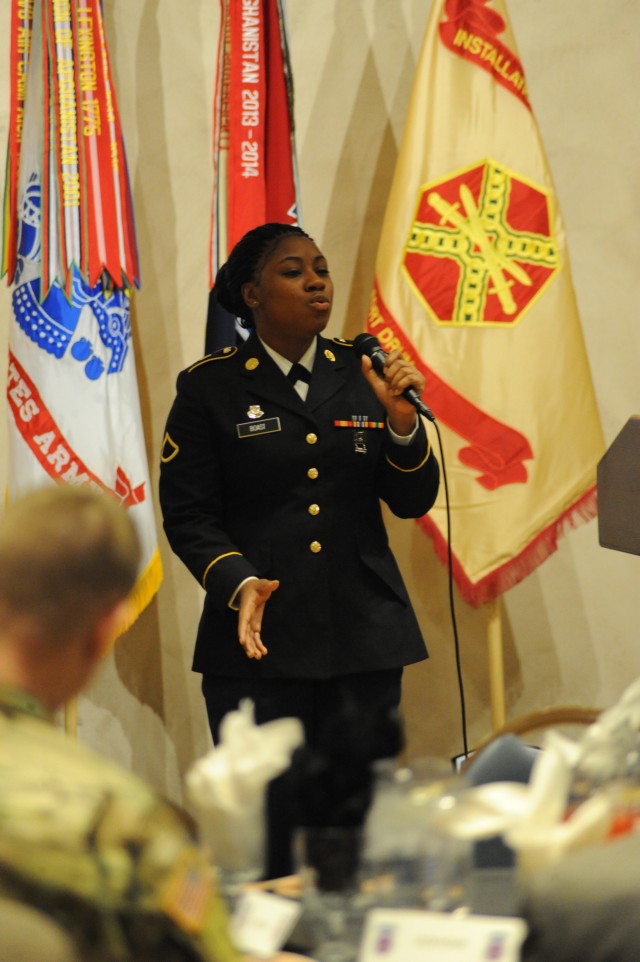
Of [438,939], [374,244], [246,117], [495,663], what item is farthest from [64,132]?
[438,939]

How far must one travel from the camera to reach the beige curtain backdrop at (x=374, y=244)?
12.5ft

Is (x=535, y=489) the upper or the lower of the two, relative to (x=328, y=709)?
upper

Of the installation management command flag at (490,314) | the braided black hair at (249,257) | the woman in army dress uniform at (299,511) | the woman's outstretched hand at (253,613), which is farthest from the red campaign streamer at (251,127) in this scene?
the woman's outstretched hand at (253,613)

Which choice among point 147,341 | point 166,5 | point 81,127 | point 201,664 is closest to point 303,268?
point 201,664

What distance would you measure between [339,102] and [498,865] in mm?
2908

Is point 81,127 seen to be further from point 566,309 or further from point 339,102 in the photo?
point 566,309

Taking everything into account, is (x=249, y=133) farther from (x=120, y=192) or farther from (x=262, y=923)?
(x=262, y=923)

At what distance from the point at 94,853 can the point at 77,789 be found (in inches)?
1.8

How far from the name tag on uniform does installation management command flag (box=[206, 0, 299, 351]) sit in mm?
860

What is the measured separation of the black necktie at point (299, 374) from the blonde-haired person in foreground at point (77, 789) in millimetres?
1558

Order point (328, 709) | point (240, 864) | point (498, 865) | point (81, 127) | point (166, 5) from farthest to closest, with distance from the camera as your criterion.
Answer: point (166, 5)
point (81, 127)
point (328, 709)
point (498, 865)
point (240, 864)

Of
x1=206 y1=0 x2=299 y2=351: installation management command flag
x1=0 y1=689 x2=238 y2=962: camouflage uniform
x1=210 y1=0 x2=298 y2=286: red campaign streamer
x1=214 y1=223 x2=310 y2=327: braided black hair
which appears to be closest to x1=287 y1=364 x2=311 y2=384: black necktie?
x1=214 y1=223 x2=310 y2=327: braided black hair

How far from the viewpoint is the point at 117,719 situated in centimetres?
384

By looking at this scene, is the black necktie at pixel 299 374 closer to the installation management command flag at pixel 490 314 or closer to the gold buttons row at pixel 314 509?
the gold buttons row at pixel 314 509
